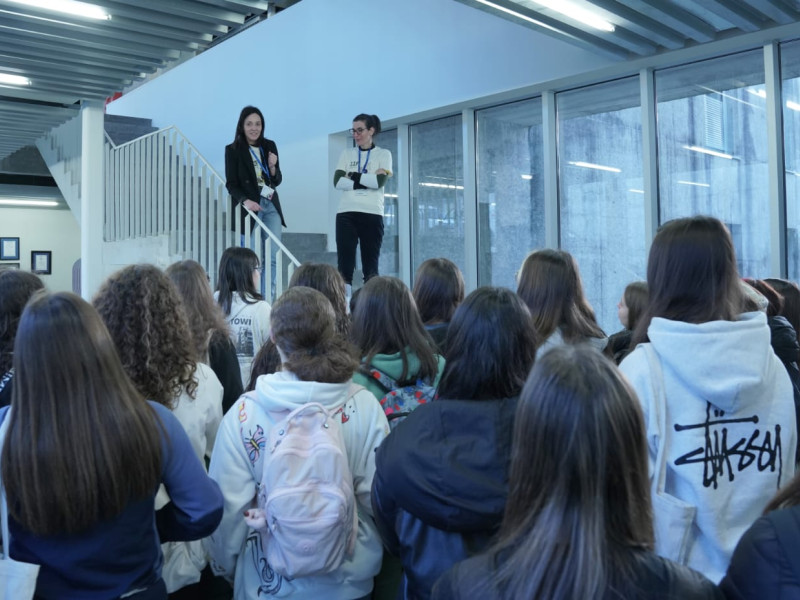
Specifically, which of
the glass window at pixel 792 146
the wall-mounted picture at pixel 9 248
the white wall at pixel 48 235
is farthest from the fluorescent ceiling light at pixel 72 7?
the wall-mounted picture at pixel 9 248

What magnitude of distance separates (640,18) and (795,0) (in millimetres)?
997

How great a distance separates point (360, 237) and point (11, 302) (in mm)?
4445

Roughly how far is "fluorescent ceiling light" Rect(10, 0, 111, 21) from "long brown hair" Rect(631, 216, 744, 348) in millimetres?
4774

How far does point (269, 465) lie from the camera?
5.90 feet

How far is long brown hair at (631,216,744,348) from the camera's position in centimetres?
173

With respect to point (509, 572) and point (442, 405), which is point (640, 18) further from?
point (509, 572)

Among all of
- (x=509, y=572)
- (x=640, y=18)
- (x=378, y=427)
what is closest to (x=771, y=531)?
(x=509, y=572)

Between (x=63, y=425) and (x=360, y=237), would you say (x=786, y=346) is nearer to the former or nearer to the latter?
(x=63, y=425)

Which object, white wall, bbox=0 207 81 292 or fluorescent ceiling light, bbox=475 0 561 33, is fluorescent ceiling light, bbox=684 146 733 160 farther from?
white wall, bbox=0 207 81 292

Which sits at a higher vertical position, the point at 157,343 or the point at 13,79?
the point at 13,79

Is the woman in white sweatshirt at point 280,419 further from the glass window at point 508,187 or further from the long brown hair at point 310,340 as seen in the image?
the glass window at point 508,187

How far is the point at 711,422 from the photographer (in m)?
1.66

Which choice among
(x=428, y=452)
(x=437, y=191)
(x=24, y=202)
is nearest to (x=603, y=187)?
(x=437, y=191)

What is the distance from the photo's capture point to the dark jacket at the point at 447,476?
4.74ft
